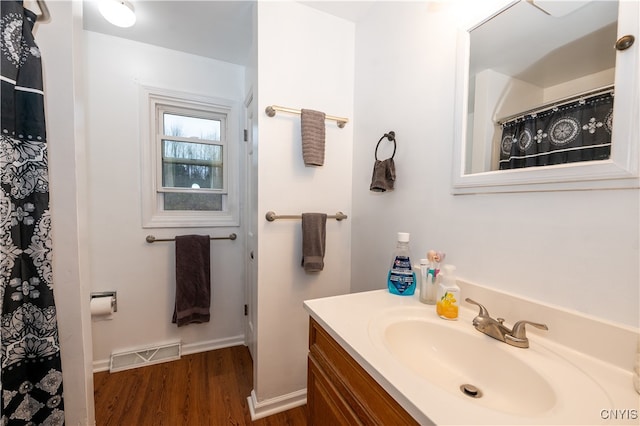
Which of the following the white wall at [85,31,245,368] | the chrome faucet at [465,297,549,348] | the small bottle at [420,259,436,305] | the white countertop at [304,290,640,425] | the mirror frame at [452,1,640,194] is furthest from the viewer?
the white wall at [85,31,245,368]

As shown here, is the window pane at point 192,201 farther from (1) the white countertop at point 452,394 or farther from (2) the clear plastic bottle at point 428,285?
(2) the clear plastic bottle at point 428,285

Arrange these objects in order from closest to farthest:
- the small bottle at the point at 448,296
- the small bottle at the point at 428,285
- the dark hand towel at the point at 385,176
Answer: the small bottle at the point at 448,296, the small bottle at the point at 428,285, the dark hand towel at the point at 385,176

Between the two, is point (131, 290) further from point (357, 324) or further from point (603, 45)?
point (603, 45)

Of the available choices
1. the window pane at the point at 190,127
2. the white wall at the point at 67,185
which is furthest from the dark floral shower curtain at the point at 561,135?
the window pane at the point at 190,127

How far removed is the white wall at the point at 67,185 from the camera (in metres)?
0.85

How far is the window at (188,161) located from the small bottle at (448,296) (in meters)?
1.71

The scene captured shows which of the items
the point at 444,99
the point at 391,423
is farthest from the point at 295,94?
the point at 391,423

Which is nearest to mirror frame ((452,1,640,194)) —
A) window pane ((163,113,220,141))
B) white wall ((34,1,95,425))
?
white wall ((34,1,95,425))

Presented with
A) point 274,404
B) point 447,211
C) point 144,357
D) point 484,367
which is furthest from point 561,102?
point 144,357

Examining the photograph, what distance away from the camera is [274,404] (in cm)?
145

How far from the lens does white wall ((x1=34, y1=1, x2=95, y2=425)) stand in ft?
2.80

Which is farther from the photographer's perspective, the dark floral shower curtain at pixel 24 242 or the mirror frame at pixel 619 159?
the dark floral shower curtain at pixel 24 242

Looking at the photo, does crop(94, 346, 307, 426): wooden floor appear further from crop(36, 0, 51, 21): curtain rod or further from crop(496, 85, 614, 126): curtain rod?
crop(36, 0, 51, 21): curtain rod

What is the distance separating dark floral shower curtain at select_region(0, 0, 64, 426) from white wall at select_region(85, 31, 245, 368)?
3.59 ft
